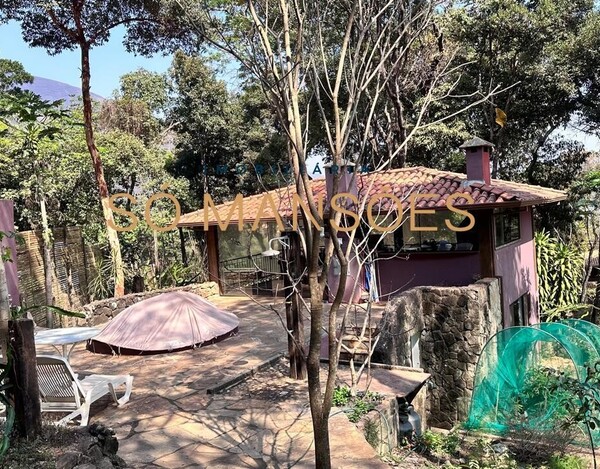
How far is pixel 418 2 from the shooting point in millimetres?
3838

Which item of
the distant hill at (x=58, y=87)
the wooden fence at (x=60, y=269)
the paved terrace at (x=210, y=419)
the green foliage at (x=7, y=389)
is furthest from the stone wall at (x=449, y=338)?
the distant hill at (x=58, y=87)

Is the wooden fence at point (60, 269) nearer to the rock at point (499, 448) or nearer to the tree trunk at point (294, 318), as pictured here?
the tree trunk at point (294, 318)

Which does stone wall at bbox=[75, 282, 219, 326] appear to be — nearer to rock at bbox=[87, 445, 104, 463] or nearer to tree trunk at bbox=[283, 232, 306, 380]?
tree trunk at bbox=[283, 232, 306, 380]

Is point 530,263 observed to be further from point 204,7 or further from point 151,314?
point 204,7

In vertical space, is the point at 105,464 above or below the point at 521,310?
above

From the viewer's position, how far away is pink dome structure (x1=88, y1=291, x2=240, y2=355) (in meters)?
8.73

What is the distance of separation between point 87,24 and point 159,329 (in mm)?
8497

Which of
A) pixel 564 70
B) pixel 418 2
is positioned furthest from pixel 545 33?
pixel 418 2

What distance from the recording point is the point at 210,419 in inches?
223

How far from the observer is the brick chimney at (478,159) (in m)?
11.9

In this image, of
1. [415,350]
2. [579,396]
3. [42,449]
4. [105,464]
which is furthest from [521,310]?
[42,449]


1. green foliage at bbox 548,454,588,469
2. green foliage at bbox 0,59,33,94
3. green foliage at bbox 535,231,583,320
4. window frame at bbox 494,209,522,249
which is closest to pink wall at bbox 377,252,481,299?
window frame at bbox 494,209,522,249

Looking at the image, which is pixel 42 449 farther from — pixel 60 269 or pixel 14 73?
pixel 14 73

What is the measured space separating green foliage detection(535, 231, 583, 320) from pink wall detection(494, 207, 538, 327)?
84 centimetres
